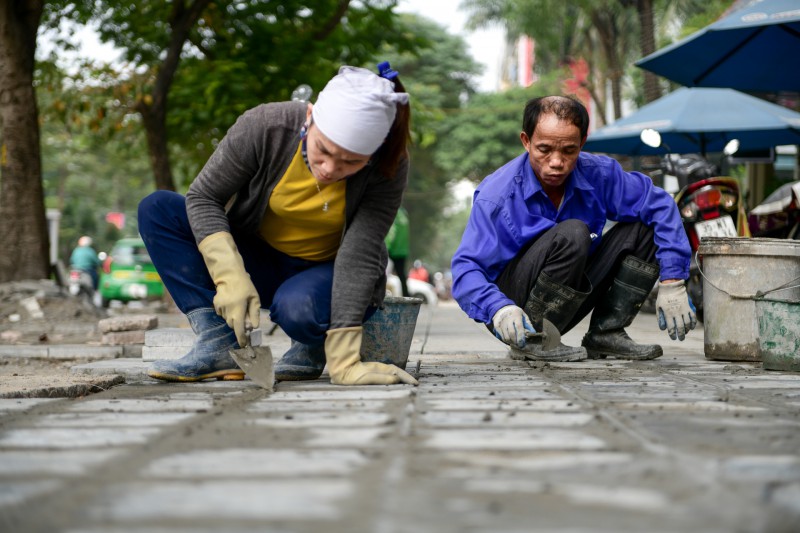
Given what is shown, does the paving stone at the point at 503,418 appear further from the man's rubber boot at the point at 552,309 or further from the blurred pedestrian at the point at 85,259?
the blurred pedestrian at the point at 85,259

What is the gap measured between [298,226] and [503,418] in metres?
1.49

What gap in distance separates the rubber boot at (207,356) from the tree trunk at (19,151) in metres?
5.34

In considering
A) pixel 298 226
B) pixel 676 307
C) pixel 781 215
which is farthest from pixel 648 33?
pixel 298 226

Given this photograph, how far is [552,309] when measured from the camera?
187 inches

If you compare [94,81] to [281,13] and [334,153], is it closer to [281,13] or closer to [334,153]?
[281,13]

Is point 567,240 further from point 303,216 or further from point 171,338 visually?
point 171,338

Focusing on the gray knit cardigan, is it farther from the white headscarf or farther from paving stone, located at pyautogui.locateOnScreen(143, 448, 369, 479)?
paving stone, located at pyautogui.locateOnScreen(143, 448, 369, 479)

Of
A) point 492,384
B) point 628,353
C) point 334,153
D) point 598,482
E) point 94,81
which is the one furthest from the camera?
point 94,81

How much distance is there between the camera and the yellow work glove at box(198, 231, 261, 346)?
11.8ft

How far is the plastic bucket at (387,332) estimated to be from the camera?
4.15m

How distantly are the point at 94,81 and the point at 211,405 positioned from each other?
992 centimetres

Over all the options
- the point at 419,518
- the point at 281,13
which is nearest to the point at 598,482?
the point at 419,518

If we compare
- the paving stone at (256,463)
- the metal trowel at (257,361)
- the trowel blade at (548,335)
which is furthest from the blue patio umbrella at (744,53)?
the paving stone at (256,463)

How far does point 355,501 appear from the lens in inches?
70.6
